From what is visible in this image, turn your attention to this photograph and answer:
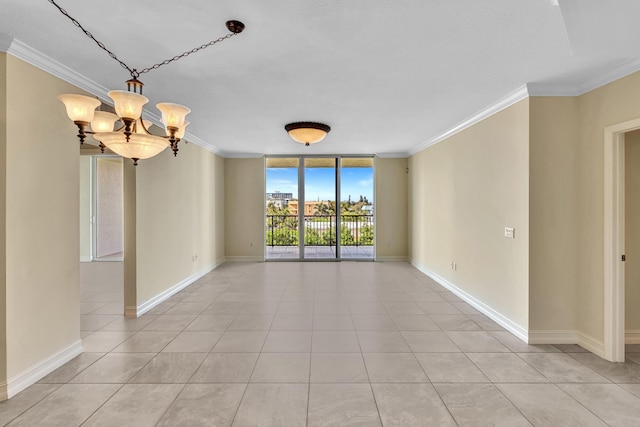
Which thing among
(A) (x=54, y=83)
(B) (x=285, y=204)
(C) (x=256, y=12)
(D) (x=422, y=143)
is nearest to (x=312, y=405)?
(C) (x=256, y=12)

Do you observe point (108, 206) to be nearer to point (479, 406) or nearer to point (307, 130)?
point (307, 130)

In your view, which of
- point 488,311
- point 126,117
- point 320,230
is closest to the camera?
point 126,117

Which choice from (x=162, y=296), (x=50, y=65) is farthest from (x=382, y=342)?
(x=50, y=65)

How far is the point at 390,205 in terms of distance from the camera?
7098mm

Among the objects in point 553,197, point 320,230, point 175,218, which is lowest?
point 320,230

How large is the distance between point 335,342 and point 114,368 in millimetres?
1953

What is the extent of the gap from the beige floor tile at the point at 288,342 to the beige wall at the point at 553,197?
7.63 feet

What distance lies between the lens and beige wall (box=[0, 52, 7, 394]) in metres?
2.13

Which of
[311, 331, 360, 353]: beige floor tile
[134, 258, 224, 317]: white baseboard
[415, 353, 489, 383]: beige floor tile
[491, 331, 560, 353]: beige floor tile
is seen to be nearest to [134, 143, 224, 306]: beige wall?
[134, 258, 224, 317]: white baseboard

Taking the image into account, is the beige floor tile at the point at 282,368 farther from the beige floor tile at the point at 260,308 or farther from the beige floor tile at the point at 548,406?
the beige floor tile at the point at 548,406

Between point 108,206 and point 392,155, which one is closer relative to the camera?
point 392,155

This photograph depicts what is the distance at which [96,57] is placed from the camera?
7.80ft

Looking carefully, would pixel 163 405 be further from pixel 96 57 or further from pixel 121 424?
pixel 96 57

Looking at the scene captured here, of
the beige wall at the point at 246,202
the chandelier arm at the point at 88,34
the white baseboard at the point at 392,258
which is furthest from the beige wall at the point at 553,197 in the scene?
the beige wall at the point at 246,202
